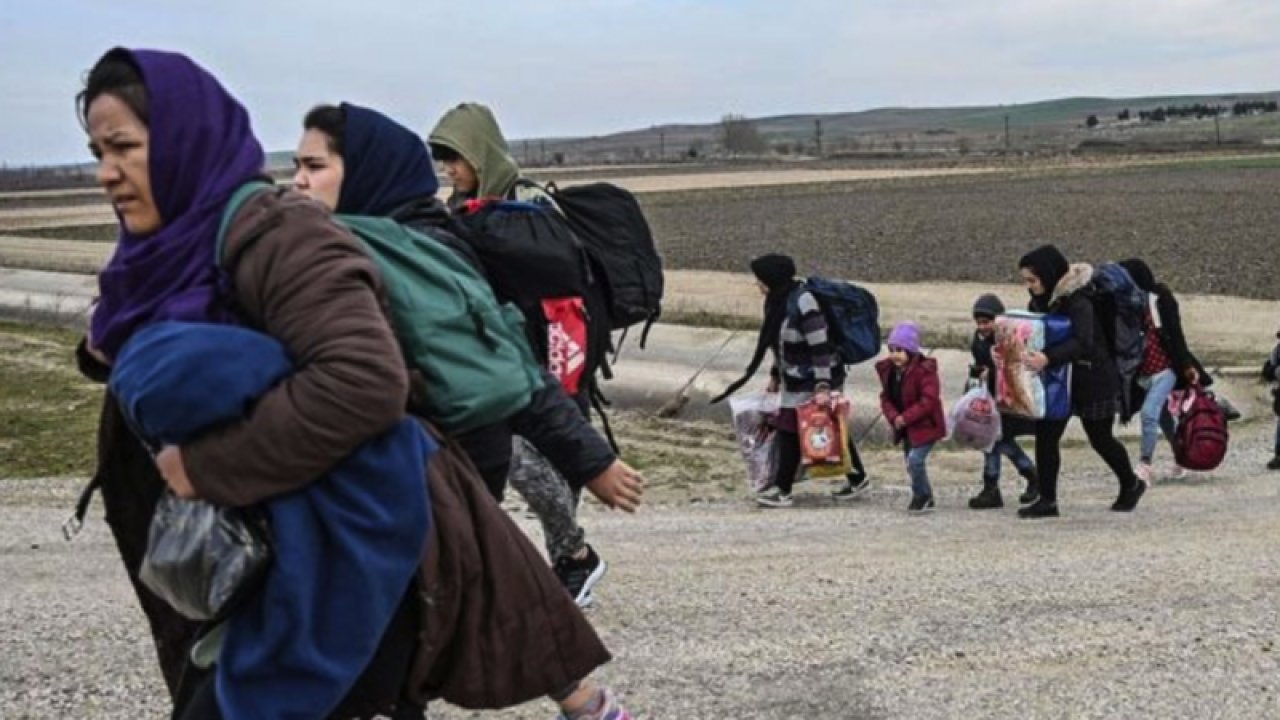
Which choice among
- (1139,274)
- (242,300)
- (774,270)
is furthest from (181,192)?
(1139,274)

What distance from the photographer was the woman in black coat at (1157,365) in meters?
9.34

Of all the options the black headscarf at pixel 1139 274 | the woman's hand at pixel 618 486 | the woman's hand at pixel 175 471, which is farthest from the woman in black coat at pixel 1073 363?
the woman's hand at pixel 175 471

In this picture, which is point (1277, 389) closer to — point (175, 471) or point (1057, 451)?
point (1057, 451)

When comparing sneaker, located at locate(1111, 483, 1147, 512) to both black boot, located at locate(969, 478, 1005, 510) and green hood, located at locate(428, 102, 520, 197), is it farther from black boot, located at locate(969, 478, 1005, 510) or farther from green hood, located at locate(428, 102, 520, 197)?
green hood, located at locate(428, 102, 520, 197)

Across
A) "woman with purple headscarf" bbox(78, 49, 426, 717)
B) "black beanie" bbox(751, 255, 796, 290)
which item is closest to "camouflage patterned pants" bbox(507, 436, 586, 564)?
"woman with purple headscarf" bbox(78, 49, 426, 717)

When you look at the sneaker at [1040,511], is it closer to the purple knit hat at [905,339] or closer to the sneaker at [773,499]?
the purple knit hat at [905,339]

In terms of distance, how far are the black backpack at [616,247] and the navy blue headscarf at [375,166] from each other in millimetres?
1439

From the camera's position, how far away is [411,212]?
133 inches

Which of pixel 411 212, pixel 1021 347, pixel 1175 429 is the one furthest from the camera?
pixel 1175 429

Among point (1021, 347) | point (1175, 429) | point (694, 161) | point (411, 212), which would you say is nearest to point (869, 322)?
point (1021, 347)

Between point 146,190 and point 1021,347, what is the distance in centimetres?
644

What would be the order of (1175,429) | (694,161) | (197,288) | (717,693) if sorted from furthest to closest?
(694,161) → (1175,429) → (717,693) → (197,288)

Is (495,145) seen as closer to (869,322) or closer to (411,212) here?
(411,212)

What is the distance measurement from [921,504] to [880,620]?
3586mm
